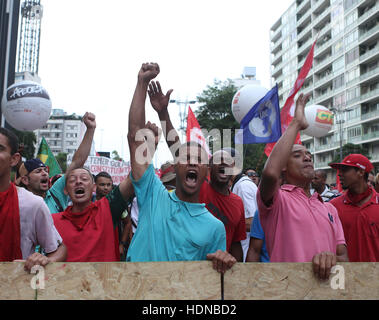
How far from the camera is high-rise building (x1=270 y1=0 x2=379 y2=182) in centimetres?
4200

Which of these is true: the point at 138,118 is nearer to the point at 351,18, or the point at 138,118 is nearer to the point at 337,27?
the point at 351,18

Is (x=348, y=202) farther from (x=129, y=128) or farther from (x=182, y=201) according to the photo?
(x=129, y=128)

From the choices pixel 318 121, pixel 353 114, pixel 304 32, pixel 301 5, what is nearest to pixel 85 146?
pixel 318 121

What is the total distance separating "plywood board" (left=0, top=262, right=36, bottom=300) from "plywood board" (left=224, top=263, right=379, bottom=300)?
91cm

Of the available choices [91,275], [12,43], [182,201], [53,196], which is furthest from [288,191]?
[12,43]

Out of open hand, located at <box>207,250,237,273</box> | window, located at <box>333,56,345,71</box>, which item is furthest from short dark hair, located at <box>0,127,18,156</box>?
window, located at <box>333,56,345,71</box>

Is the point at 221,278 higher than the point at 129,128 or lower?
lower

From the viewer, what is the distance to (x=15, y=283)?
1820 millimetres

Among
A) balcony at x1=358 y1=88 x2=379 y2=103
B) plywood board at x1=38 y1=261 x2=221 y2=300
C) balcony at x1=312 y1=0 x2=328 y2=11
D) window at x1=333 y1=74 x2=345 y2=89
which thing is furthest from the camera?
balcony at x1=312 y1=0 x2=328 y2=11

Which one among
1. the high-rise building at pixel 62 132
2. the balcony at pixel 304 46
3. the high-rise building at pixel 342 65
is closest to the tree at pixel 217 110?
the high-rise building at pixel 342 65

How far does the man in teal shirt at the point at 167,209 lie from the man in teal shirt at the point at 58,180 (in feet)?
3.96

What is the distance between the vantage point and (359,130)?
144 ft

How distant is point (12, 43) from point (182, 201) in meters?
20.6

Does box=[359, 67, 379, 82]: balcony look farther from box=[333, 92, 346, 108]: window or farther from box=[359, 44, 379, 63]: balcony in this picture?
box=[333, 92, 346, 108]: window
